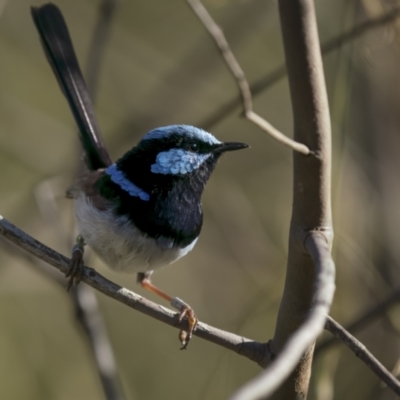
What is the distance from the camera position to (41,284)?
5113mm

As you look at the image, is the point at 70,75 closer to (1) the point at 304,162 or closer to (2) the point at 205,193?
(2) the point at 205,193

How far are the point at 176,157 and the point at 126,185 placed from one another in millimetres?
284

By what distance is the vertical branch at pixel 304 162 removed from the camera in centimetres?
189

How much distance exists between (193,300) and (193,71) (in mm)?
1862

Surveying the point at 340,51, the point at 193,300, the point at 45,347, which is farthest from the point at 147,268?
the point at 45,347

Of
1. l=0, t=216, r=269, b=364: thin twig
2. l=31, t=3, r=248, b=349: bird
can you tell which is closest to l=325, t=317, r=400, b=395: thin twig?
l=0, t=216, r=269, b=364: thin twig

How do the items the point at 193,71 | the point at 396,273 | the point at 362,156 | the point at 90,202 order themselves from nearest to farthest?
the point at 90,202 < the point at 396,273 < the point at 362,156 < the point at 193,71

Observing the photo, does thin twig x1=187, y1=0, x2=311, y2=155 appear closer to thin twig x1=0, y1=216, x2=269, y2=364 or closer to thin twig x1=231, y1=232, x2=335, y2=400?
thin twig x1=231, y1=232, x2=335, y2=400

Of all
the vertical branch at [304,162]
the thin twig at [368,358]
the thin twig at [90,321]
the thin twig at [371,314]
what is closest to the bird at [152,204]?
the thin twig at [90,321]

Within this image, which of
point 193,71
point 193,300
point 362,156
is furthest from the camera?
point 193,300

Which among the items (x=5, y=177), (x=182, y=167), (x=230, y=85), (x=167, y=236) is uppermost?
(x=230, y=85)

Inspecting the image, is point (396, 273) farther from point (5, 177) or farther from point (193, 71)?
→ point (5, 177)

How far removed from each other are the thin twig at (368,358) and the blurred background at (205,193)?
5.67 feet

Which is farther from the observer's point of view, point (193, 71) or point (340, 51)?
point (193, 71)
